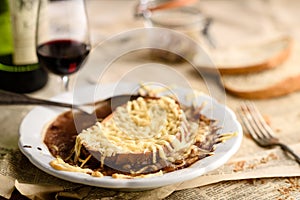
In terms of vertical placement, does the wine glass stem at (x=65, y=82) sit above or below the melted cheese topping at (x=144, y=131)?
below

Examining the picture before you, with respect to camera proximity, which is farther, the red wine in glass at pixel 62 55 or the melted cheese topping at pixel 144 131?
the red wine in glass at pixel 62 55

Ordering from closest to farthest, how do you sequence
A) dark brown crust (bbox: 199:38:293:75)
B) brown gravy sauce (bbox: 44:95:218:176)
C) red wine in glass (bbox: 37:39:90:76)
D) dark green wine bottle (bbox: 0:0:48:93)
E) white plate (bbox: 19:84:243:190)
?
white plate (bbox: 19:84:243:190), brown gravy sauce (bbox: 44:95:218:176), red wine in glass (bbox: 37:39:90:76), dark green wine bottle (bbox: 0:0:48:93), dark brown crust (bbox: 199:38:293:75)

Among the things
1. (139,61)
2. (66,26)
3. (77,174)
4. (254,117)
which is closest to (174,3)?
(139,61)

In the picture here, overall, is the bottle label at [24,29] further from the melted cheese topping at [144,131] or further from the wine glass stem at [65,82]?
the melted cheese topping at [144,131]

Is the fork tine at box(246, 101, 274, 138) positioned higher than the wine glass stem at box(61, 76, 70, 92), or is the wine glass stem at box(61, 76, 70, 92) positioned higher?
the fork tine at box(246, 101, 274, 138)

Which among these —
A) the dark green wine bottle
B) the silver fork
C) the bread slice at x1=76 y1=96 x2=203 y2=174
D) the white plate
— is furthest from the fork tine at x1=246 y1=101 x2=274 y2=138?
the dark green wine bottle

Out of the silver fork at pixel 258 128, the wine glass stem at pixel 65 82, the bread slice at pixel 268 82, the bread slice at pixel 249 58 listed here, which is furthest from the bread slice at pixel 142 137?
the bread slice at pixel 249 58

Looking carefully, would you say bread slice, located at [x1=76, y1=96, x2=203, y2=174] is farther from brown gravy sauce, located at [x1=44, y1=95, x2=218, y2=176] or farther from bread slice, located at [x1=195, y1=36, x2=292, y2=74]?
bread slice, located at [x1=195, y1=36, x2=292, y2=74]
